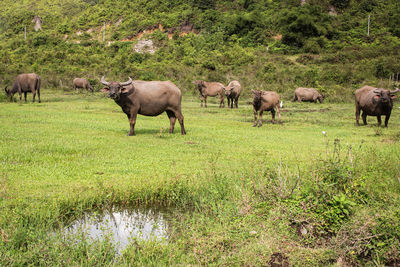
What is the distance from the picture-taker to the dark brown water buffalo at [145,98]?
11141 mm

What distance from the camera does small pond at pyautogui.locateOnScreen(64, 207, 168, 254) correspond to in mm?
4598

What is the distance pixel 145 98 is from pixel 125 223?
6756mm

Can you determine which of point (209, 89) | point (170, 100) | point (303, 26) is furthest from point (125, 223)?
point (303, 26)

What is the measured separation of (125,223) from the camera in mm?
5074

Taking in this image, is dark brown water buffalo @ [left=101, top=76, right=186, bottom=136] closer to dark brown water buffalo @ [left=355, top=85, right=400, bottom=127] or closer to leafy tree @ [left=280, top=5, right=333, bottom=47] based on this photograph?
dark brown water buffalo @ [left=355, top=85, right=400, bottom=127]

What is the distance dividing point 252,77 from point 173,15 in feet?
108

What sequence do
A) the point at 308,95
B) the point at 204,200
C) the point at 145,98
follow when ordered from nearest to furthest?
the point at 204,200 → the point at 145,98 → the point at 308,95

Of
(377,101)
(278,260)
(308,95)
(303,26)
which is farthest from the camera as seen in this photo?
(303,26)

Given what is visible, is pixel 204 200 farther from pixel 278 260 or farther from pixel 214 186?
pixel 278 260

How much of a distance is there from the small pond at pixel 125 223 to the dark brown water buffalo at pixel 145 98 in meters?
5.90

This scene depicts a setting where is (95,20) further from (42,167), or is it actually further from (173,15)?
(42,167)

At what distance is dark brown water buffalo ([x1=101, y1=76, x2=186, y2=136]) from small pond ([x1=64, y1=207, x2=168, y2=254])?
19.4ft

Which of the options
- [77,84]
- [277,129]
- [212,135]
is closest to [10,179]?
[212,135]

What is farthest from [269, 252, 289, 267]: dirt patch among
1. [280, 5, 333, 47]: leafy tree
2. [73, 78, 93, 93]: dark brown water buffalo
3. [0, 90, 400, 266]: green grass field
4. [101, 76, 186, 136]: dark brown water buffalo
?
[280, 5, 333, 47]: leafy tree
